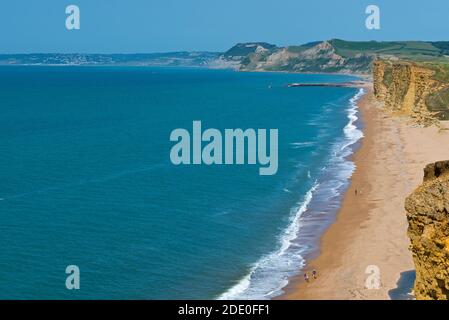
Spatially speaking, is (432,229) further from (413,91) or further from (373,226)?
(413,91)

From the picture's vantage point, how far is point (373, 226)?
4316 centimetres

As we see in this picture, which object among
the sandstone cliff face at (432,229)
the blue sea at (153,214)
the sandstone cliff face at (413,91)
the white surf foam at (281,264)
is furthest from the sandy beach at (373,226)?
the sandstone cliff face at (413,91)

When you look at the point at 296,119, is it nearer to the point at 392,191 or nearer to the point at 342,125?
the point at 342,125

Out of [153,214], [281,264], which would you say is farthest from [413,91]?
[281,264]

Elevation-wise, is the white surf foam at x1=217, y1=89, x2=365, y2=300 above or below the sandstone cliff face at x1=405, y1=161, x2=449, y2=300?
below

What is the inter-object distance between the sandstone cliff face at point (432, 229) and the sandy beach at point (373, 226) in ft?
30.2

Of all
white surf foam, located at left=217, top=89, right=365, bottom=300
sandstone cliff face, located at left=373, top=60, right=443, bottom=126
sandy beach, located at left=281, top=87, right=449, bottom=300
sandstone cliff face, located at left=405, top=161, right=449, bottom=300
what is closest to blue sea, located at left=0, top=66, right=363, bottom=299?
A: white surf foam, located at left=217, top=89, right=365, bottom=300

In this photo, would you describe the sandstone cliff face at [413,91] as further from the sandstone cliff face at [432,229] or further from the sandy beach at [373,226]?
the sandstone cliff face at [432,229]

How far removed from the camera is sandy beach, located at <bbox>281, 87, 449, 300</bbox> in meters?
32.7

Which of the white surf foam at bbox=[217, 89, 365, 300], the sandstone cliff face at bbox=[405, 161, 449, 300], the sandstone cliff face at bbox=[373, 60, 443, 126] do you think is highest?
the sandstone cliff face at bbox=[373, 60, 443, 126]

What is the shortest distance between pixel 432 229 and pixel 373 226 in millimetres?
23626

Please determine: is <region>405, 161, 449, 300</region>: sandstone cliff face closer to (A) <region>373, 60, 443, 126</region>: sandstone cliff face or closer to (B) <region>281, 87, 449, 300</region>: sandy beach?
(B) <region>281, 87, 449, 300</region>: sandy beach

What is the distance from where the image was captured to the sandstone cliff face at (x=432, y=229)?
1956 centimetres

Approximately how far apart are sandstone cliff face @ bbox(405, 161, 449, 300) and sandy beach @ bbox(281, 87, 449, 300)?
920 centimetres
